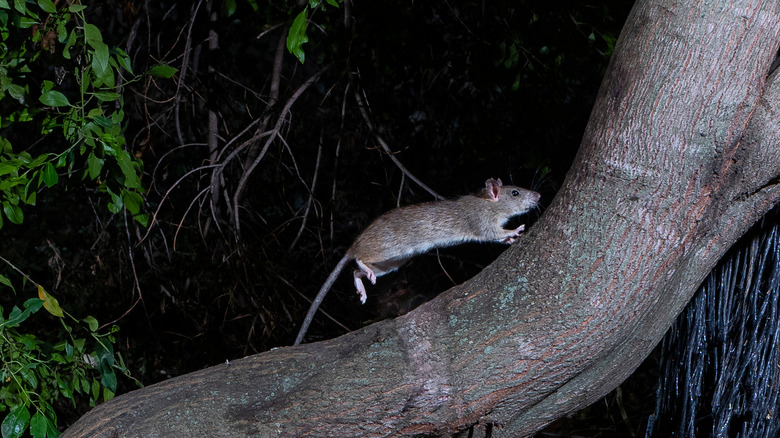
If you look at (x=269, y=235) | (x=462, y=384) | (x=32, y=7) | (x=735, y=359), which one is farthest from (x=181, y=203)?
(x=735, y=359)

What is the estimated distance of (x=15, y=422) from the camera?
227cm

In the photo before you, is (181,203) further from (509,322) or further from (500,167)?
(509,322)

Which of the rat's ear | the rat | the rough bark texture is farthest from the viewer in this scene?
the rat's ear

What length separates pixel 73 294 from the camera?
178 inches

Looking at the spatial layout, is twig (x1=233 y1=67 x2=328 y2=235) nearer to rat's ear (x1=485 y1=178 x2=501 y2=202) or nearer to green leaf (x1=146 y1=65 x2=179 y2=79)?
green leaf (x1=146 y1=65 x2=179 y2=79)

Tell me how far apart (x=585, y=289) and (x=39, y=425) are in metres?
1.69

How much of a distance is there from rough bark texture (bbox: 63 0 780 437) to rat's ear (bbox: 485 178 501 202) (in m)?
1.24

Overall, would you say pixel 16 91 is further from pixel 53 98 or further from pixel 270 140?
pixel 270 140

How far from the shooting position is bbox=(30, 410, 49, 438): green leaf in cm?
228

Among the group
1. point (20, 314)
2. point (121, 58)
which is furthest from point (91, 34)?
point (20, 314)

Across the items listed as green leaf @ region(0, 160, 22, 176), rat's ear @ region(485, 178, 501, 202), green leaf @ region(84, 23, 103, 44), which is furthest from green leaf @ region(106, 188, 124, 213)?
rat's ear @ region(485, 178, 501, 202)

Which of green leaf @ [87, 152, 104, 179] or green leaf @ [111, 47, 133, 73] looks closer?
green leaf @ [87, 152, 104, 179]

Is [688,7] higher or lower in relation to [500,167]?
higher

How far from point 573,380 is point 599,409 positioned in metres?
1.85
